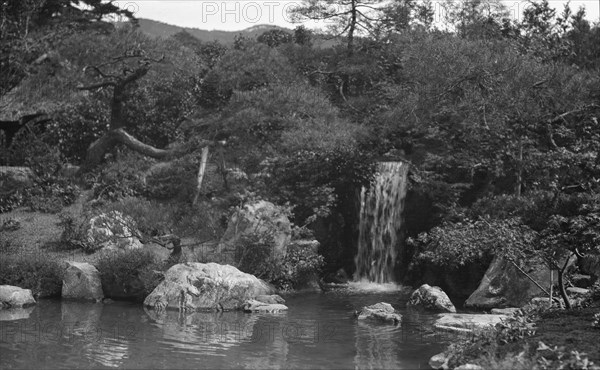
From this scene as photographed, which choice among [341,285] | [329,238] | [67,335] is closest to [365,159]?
[329,238]

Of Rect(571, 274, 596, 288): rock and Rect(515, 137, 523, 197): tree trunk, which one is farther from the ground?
Rect(515, 137, 523, 197): tree trunk

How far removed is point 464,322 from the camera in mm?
11750

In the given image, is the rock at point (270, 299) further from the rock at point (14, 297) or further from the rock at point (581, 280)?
the rock at point (581, 280)

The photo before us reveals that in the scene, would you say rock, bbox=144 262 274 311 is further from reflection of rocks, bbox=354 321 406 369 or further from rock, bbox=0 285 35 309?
reflection of rocks, bbox=354 321 406 369

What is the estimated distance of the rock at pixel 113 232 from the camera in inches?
650

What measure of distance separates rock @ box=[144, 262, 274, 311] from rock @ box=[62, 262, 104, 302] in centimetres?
150

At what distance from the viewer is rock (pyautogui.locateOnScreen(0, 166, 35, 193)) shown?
21.5 m

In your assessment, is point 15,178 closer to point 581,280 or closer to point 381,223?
point 381,223

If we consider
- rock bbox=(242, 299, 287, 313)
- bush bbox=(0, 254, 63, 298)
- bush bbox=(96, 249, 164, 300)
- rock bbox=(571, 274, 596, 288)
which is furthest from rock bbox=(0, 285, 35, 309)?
rock bbox=(571, 274, 596, 288)

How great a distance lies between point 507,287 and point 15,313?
1013 centimetres

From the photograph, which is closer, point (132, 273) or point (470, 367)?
point (470, 367)

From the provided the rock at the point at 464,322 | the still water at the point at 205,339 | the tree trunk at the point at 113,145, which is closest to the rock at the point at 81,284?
the still water at the point at 205,339

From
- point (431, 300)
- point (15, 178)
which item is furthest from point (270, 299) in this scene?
point (15, 178)

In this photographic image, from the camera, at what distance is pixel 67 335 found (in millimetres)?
10781
